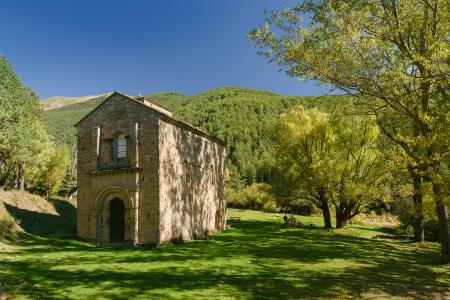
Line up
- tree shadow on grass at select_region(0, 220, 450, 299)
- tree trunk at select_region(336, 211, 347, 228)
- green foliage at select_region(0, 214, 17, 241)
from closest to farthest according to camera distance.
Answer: tree shadow on grass at select_region(0, 220, 450, 299) < green foliage at select_region(0, 214, 17, 241) < tree trunk at select_region(336, 211, 347, 228)

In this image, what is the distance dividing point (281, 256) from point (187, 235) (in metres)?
8.69

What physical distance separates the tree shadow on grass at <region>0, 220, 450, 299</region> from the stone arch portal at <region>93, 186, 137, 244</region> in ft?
5.16

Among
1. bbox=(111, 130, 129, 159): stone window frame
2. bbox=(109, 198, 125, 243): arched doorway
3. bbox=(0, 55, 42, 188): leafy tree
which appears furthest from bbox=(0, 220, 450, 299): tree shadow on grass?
bbox=(0, 55, 42, 188): leafy tree

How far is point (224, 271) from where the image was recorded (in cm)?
1595

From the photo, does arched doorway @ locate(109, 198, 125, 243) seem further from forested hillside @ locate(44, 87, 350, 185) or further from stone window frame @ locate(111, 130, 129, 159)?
forested hillside @ locate(44, 87, 350, 185)

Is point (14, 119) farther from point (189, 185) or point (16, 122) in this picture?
point (189, 185)

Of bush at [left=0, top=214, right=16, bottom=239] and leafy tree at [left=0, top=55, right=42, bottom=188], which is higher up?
leafy tree at [left=0, top=55, right=42, bottom=188]

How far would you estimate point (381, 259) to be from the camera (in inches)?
770

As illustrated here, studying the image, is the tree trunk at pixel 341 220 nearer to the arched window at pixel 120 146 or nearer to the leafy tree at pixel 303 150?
the leafy tree at pixel 303 150

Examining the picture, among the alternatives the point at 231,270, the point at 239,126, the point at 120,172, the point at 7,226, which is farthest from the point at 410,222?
the point at 239,126

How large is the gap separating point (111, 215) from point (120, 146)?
483 centimetres

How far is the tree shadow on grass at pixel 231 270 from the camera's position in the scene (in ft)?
41.5

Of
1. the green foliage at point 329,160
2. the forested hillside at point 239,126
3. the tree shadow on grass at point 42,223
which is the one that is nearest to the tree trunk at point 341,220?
the green foliage at point 329,160

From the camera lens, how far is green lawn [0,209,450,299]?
1248 centimetres
